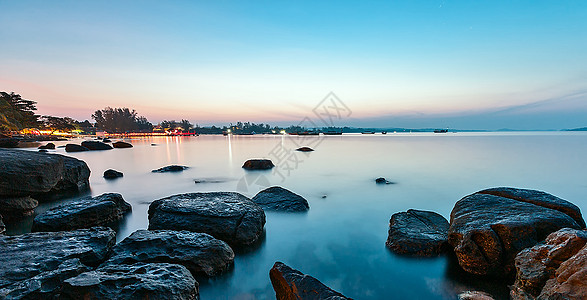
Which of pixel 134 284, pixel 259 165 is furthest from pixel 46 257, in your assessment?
pixel 259 165

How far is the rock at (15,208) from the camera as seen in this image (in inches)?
276

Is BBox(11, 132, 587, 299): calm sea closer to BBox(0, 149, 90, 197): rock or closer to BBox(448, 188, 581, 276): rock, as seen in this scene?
BBox(448, 188, 581, 276): rock

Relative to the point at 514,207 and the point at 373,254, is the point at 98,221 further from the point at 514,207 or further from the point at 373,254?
the point at 514,207

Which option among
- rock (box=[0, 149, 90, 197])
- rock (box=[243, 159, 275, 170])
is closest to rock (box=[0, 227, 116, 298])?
rock (box=[0, 149, 90, 197])

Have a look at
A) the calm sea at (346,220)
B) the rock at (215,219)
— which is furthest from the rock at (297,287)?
the rock at (215,219)

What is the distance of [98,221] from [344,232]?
21.4 feet

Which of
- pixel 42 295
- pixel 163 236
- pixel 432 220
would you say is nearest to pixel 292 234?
pixel 163 236

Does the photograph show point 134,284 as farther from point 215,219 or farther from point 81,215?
point 81,215

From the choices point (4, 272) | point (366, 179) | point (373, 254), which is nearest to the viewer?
point (4, 272)

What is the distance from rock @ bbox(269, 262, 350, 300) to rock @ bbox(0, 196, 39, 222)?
8522mm

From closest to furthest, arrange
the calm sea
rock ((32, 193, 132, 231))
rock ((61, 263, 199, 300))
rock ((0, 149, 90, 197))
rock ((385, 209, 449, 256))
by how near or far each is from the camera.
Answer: rock ((61, 263, 199, 300)), the calm sea, rock ((385, 209, 449, 256)), rock ((32, 193, 132, 231)), rock ((0, 149, 90, 197))

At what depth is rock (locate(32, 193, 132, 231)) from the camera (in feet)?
17.9

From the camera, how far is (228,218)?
5.68 m

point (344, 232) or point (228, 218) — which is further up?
point (228, 218)
